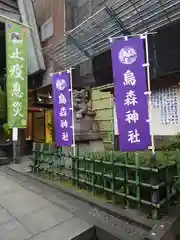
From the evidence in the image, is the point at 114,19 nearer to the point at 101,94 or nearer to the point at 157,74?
the point at 157,74

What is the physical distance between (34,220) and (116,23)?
6.57 m

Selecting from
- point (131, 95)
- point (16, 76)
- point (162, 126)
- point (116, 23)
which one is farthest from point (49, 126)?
point (131, 95)

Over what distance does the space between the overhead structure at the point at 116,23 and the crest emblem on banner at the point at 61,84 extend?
284 centimetres

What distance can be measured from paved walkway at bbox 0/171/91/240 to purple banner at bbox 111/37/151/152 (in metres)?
1.76

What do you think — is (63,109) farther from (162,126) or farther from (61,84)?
(162,126)

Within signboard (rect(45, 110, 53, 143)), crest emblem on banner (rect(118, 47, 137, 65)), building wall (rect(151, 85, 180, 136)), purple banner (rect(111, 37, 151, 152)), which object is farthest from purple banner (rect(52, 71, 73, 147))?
signboard (rect(45, 110, 53, 143))

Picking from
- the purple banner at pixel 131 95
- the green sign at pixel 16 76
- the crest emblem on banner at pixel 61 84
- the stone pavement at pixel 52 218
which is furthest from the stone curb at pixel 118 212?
the green sign at pixel 16 76

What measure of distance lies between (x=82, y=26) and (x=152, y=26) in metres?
2.87

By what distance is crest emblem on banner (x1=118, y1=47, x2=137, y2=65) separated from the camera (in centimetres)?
403

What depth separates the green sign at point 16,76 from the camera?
8.71m

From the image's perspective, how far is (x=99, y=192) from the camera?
16.1ft

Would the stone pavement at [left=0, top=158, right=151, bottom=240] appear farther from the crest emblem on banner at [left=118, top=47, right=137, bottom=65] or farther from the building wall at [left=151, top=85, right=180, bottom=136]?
the building wall at [left=151, top=85, right=180, bottom=136]

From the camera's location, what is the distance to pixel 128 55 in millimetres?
4062

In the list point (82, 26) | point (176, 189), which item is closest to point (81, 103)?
point (82, 26)
